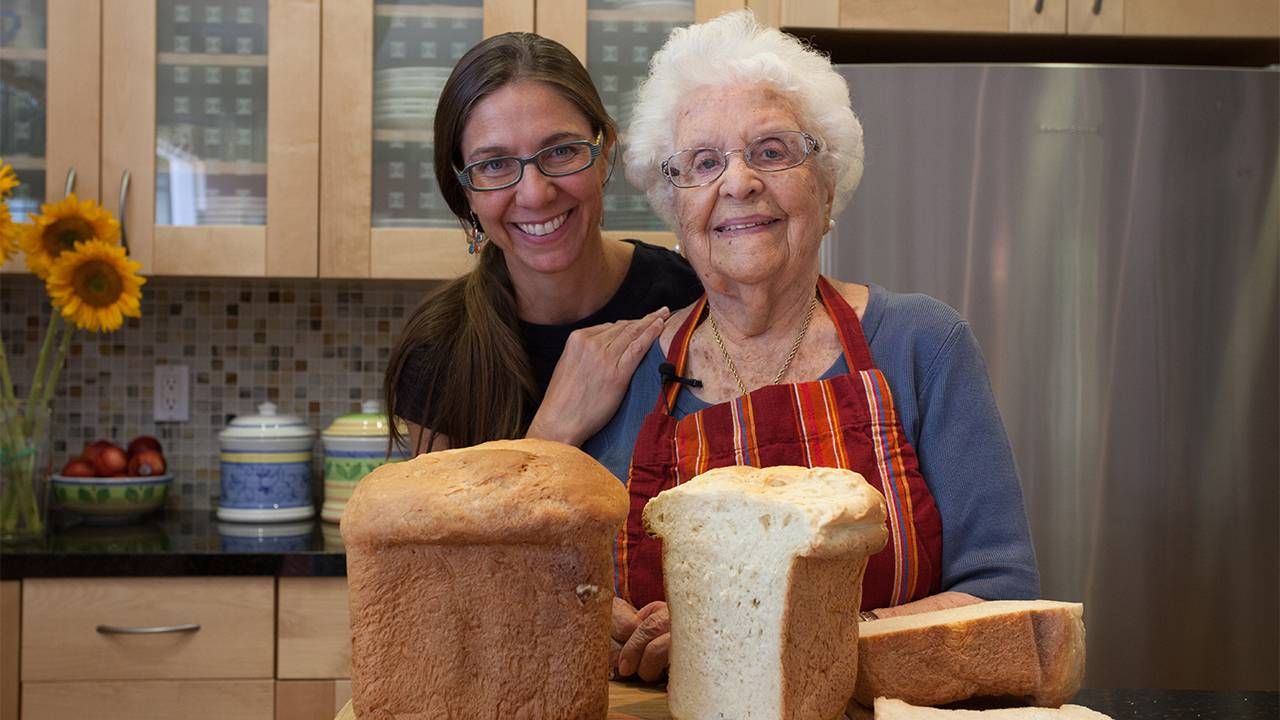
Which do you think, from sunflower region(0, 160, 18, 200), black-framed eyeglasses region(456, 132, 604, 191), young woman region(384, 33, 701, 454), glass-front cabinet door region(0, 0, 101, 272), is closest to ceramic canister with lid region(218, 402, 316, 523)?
glass-front cabinet door region(0, 0, 101, 272)

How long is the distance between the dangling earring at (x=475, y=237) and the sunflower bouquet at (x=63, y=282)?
0.83 meters

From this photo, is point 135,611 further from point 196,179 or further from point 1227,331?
point 1227,331

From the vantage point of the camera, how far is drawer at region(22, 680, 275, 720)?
6.92 feet

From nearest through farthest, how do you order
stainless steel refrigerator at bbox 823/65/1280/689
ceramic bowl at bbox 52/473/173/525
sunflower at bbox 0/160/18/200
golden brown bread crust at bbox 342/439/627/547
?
golden brown bread crust at bbox 342/439/627/547 < sunflower at bbox 0/160/18/200 < stainless steel refrigerator at bbox 823/65/1280/689 < ceramic bowl at bbox 52/473/173/525

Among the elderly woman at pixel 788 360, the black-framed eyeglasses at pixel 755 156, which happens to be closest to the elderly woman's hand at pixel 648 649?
the elderly woman at pixel 788 360

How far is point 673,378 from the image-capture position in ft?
4.44

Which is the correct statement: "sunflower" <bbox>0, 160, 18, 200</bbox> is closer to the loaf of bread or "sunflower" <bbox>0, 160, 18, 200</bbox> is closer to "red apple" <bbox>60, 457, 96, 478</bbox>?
"red apple" <bbox>60, 457, 96, 478</bbox>

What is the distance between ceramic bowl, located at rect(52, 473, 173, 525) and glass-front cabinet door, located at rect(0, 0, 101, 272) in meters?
0.45

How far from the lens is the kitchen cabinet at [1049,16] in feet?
7.80

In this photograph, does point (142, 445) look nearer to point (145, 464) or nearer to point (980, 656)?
point (145, 464)

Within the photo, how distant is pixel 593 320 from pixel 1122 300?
1.08 m

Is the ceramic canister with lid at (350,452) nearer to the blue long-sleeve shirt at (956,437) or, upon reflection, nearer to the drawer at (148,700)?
the drawer at (148,700)

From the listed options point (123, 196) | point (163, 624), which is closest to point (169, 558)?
point (163, 624)

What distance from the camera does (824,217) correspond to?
1369 mm
